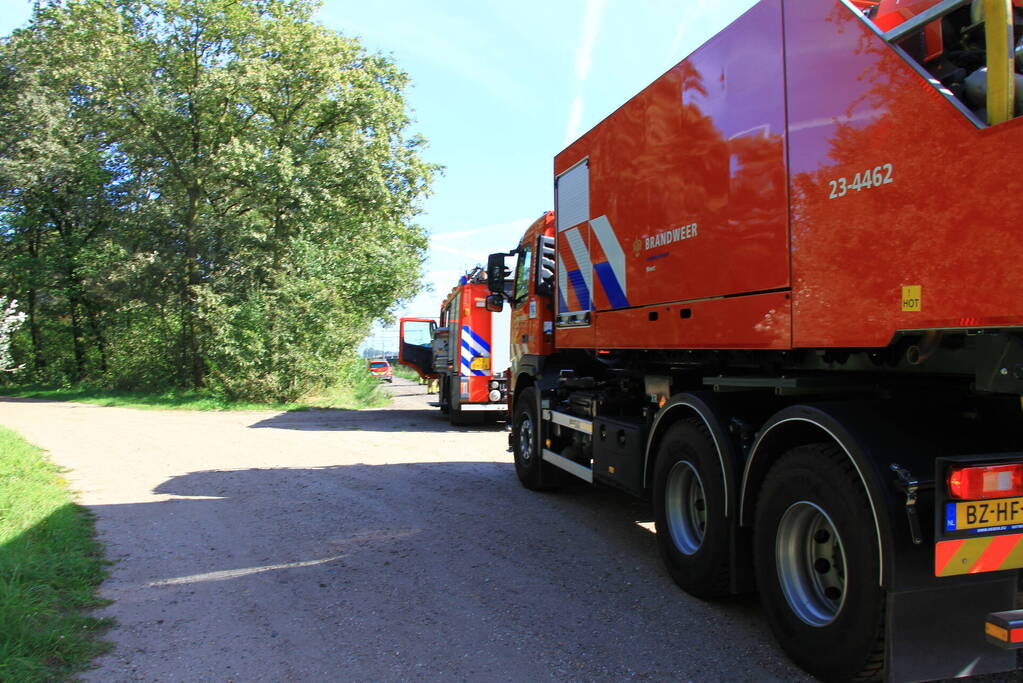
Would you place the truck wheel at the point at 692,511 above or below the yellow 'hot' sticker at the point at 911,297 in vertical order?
below

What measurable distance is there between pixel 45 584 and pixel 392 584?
2.28 meters

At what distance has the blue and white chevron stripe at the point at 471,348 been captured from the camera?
14.7 meters

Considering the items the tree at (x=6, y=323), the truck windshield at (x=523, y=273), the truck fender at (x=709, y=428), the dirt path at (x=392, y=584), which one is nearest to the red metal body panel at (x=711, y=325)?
the truck fender at (x=709, y=428)

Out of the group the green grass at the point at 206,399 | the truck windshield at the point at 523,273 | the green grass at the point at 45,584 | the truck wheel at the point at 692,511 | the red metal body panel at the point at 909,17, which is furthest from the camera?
the green grass at the point at 206,399

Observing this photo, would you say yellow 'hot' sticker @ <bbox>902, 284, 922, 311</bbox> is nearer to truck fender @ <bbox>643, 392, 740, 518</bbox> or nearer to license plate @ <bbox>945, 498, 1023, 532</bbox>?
license plate @ <bbox>945, 498, 1023, 532</bbox>

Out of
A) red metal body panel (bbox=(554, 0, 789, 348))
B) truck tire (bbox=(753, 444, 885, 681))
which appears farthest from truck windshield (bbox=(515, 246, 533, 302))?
truck tire (bbox=(753, 444, 885, 681))

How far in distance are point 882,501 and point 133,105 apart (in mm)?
27877

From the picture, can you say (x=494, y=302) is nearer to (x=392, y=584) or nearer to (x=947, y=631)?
(x=392, y=584)

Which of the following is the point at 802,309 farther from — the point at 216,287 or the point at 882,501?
the point at 216,287

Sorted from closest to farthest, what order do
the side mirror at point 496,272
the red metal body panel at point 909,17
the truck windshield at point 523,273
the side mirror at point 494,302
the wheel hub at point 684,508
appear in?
the red metal body panel at point 909,17
the wheel hub at point 684,508
the truck windshield at point 523,273
the side mirror at point 496,272
the side mirror at point 494,302

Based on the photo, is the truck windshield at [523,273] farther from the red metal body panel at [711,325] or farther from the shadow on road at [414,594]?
the red metal body panel at [711,325]

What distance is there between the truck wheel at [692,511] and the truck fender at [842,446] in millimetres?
361

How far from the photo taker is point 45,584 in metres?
4.53

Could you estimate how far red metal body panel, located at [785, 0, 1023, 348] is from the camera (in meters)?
2.48
